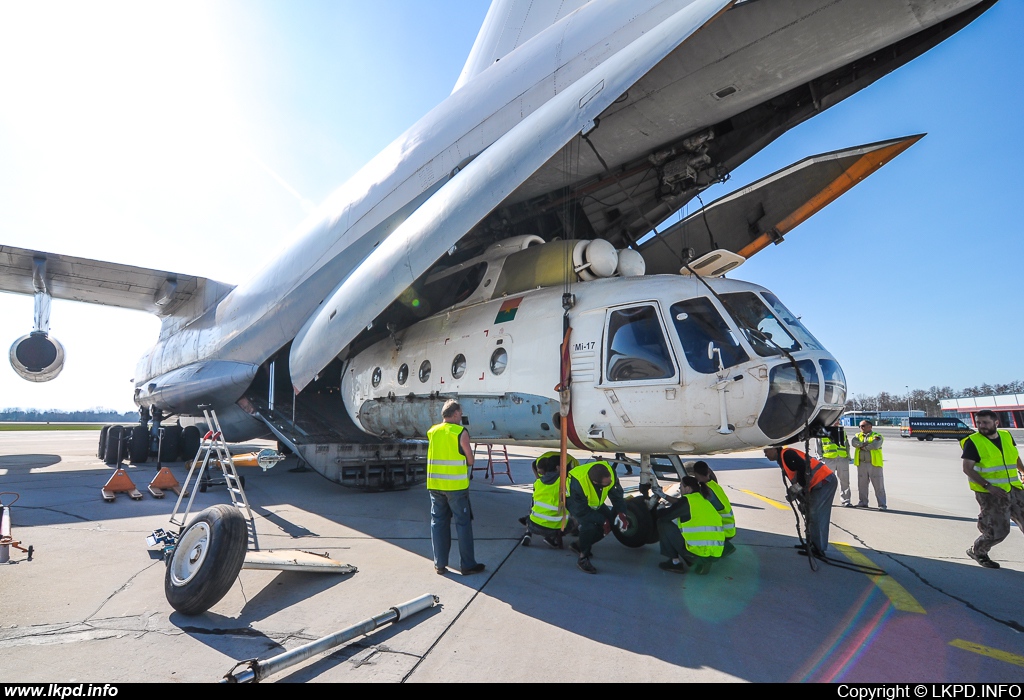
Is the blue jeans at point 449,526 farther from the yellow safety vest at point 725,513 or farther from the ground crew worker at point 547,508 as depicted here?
the yellow safety vest at point 725,513

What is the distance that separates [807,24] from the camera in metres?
4.86

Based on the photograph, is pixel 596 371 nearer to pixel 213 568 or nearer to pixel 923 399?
pixel 213 568

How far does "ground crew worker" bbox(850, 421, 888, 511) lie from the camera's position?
881cm

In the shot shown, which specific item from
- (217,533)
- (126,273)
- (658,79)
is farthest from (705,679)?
(126,273)

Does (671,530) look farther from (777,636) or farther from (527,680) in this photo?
(527,680)

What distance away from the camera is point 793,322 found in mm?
5641

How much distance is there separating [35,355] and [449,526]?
14132 millimetres

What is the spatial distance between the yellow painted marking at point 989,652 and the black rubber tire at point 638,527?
2.75 m

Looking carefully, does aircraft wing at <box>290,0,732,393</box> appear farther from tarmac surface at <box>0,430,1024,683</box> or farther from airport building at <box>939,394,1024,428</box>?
airport building at <box>939,394,1024,428</box>

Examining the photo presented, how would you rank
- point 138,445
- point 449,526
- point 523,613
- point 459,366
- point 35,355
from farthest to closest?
point 138,445
point 35,355
point 459,366
point 449,526
point 523,613

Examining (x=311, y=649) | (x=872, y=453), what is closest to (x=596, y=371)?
(x=311, y=649)

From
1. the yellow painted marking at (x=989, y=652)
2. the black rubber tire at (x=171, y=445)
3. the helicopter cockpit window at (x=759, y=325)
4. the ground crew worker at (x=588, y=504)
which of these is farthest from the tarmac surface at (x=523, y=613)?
the black rubber tire at (x=171, y=445)

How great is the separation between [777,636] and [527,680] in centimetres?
179

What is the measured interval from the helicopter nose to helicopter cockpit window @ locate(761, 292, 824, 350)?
1.76 ft
